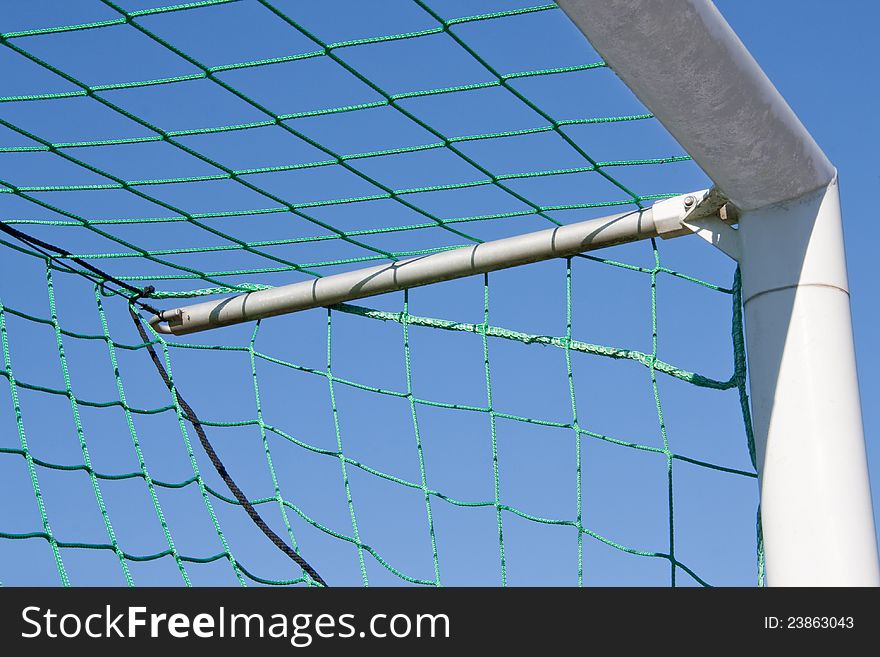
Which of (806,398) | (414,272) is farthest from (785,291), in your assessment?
(414,272)

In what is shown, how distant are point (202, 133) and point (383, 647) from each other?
43.9 inches

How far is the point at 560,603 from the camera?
70.2 inches

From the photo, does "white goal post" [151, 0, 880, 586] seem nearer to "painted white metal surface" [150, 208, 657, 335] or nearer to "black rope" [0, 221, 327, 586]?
"painted white metal surface" [150, 208, 657, 335]

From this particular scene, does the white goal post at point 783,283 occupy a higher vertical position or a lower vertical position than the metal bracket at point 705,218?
lower

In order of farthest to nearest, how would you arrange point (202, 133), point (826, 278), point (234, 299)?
point (234, 299)
point (202, 133)
point (826, 278)

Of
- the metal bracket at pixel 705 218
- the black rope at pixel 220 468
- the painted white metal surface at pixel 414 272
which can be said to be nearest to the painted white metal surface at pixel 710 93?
the metal bracket at pixel 705 218

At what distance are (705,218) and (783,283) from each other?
236 mm

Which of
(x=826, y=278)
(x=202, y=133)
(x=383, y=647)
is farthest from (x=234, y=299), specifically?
(x=826, y=278)

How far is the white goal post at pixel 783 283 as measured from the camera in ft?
4.93

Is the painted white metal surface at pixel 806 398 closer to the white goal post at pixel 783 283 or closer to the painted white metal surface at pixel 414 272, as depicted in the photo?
the white goal post at pixel 783 283

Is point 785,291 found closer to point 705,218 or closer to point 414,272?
point 705,218

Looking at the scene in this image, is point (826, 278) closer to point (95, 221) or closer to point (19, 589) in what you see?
point (19, 589)

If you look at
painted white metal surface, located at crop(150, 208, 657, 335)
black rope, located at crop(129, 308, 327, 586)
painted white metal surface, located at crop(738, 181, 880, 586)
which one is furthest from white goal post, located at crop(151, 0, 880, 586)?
black rope, located at crop(129, 308, 327, 586)

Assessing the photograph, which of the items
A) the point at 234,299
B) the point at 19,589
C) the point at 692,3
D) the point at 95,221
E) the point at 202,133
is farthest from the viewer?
the point at 234,299
